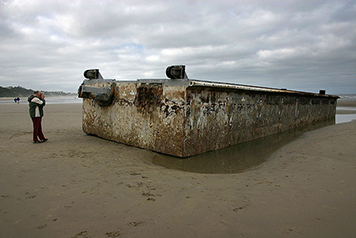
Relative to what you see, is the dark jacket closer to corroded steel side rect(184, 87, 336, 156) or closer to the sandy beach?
the sandy beach

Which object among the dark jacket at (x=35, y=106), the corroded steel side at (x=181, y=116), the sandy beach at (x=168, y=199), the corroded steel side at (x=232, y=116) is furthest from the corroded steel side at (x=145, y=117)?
the dark jacket at (x=35, y=106)

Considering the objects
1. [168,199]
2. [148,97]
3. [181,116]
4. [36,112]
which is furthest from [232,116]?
[36,112]

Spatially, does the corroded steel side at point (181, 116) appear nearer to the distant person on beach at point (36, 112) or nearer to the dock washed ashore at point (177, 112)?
the dock washed ashore at point (177, 112)

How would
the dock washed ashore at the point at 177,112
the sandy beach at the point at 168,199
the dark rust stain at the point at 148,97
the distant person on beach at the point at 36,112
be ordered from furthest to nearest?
the distant person on beach at the point at 36,112 → the dark rust stain at the point at 148,97 → the dock washed ashore at the point at 177,112 → the sandy beach at the point at 168,199

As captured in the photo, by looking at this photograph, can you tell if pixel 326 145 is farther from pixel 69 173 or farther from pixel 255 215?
pixel 69 173

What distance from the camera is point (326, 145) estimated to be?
4406 millimetres

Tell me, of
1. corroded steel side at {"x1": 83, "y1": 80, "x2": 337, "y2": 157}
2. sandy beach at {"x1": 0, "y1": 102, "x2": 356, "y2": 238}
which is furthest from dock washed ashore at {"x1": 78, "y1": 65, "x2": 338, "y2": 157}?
sandy beach at {"x1": 0, "y1": 102, "x2": 356, "y2": 238}

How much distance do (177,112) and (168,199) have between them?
1815 millimetres

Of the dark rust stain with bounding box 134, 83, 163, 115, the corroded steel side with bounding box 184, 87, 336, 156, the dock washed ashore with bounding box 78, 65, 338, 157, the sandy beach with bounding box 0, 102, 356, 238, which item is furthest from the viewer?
the dark rust stain with bounding box 134, 83, 163, 115

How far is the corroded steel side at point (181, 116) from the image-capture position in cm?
376

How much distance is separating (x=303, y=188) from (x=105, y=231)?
6.48 ft

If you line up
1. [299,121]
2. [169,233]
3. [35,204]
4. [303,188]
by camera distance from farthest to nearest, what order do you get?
[299,121] → [303,188] → [35,204] → [169,233]

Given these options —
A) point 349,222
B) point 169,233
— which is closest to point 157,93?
point 169,233

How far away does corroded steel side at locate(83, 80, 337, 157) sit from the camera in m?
3.76
